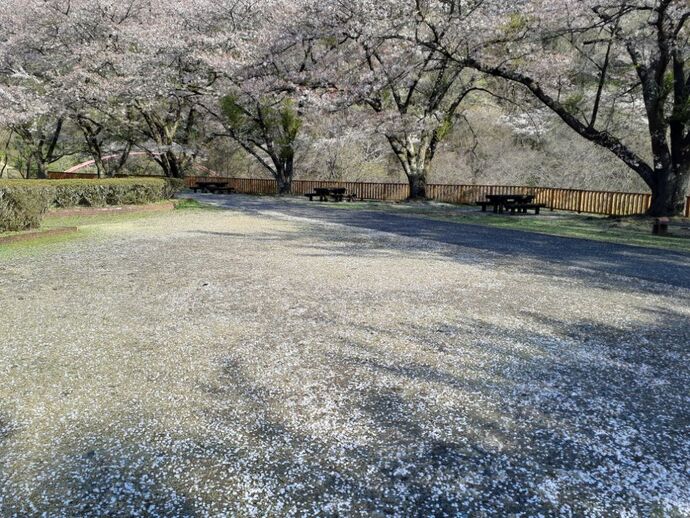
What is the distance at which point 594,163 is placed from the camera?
2469 cm

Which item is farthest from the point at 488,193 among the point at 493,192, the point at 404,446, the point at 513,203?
the point at 404,446

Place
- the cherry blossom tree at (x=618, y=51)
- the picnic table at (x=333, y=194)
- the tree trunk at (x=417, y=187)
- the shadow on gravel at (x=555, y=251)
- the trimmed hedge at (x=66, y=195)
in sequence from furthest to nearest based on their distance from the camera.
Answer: the picnic table at (x=333, y=194)
the tree trunk at (x=417, y=187)
the cherry blossom tree at (x=618, y=51)
the trimmed hedge at (x=66, y=195)
the shadow on gravel at (x=555, y=251)

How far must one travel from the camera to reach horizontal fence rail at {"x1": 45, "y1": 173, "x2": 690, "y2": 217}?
16391 millimetres

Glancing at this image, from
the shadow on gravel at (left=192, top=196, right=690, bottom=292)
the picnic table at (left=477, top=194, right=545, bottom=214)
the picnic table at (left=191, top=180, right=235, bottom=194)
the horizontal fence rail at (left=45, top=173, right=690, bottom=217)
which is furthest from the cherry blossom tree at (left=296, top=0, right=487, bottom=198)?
the picnic table at (left=191, top=180, right=235, bottom=194)

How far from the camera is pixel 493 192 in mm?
21453

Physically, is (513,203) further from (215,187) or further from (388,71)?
(215,187)

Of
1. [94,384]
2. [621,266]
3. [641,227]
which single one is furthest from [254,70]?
[94,384]

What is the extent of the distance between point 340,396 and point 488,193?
19.5 metres

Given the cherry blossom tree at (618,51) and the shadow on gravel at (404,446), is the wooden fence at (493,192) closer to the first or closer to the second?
the cherry blossom tree at (618,51)

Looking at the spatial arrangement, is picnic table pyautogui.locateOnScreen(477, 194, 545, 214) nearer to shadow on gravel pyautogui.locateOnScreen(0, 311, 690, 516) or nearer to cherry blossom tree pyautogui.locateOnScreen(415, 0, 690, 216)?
cherry blossom tree pyautogui.locateOnScreen(415, 0, 690, 216)

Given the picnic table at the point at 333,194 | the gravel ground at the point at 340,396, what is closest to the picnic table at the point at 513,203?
the picnic table at the point at 333,194

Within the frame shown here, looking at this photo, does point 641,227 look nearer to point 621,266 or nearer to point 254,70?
point 621,266

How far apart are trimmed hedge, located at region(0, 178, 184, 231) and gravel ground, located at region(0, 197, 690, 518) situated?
3.84m

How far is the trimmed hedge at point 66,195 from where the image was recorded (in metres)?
9.38
